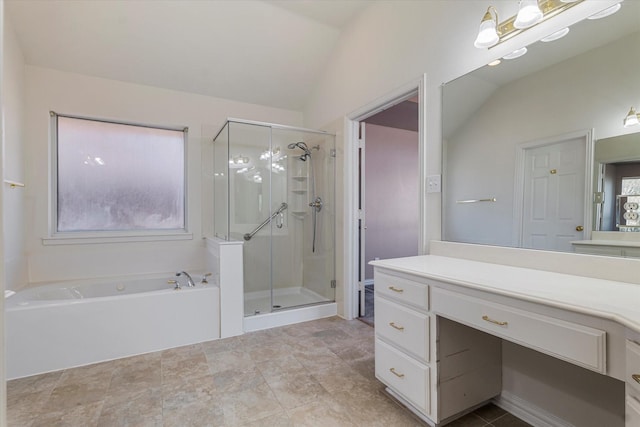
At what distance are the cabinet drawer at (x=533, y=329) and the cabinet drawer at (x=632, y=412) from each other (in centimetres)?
10

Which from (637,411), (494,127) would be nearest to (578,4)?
(494,127)

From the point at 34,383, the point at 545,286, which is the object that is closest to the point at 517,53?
the point at 545,286

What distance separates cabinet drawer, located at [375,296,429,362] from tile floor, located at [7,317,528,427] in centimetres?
39

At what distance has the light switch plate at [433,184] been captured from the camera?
2041 mm

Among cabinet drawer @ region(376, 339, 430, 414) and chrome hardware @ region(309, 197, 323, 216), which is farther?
chrome hardware @ region(309, 197, 323, 216)

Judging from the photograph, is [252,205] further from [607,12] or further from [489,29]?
[607,12]

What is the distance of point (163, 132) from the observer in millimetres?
3381

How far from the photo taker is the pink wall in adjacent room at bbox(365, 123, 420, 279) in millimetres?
4418

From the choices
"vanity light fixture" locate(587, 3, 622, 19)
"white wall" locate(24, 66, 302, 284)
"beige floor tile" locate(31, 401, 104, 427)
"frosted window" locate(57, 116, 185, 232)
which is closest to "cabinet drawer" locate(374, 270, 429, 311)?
"vanity light fixture" locate(587, 3, 622, 19)

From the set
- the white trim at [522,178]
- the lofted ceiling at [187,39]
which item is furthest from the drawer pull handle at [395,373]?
the lofted ceiling at [187,39]

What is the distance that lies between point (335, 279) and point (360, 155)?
135cm

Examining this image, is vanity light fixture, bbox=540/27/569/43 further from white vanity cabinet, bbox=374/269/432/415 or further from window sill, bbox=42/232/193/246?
window sill, bbox=42/232/193/246

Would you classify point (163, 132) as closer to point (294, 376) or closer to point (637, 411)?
point (294, 376)

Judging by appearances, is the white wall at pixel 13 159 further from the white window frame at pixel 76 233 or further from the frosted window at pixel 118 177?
the frosted window at pixel 118 177
